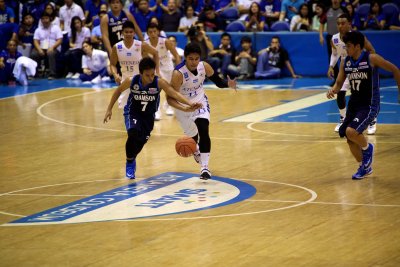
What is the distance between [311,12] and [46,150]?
1294 cm

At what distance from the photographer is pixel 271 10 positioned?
Result: 27.5 meters

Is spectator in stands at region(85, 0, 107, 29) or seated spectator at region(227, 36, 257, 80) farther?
spectator in stands at region(85, 0, 107, 29)

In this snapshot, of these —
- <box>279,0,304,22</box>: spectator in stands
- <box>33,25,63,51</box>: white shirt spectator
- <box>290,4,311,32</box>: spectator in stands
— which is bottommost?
<box>33,25,63,51</box>: white shirt spectator

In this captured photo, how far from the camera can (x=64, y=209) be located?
453 inches

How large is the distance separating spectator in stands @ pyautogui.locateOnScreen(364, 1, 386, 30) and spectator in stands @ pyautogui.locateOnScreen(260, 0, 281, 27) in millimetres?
2823

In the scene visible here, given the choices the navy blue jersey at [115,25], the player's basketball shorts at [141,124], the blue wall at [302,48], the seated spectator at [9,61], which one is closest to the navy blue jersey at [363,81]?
the player's basketball shorts at [141,124]

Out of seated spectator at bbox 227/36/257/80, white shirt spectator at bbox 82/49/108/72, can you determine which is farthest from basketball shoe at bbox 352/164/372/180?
white shirt spectator at bbox 82/49/108/72

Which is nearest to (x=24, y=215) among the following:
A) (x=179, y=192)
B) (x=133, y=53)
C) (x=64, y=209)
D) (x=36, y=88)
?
(x=64, y=209)

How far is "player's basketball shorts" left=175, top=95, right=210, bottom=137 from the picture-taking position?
13.2 m

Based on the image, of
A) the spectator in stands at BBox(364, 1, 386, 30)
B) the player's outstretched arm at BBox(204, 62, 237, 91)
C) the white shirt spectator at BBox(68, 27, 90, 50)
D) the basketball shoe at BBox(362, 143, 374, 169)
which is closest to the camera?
the basketball shoe at BBox(362, 143, 374, 169)

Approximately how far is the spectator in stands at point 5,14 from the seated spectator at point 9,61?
2.44 metres

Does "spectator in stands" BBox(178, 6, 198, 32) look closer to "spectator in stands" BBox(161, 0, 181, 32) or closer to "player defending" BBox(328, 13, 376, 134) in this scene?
"spectator in stands" BBox(161, 0, 181, 32)

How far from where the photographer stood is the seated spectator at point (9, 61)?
1034 inches

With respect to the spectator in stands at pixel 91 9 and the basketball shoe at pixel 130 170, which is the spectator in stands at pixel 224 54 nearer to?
the spectator in stands at pixel 91 9
